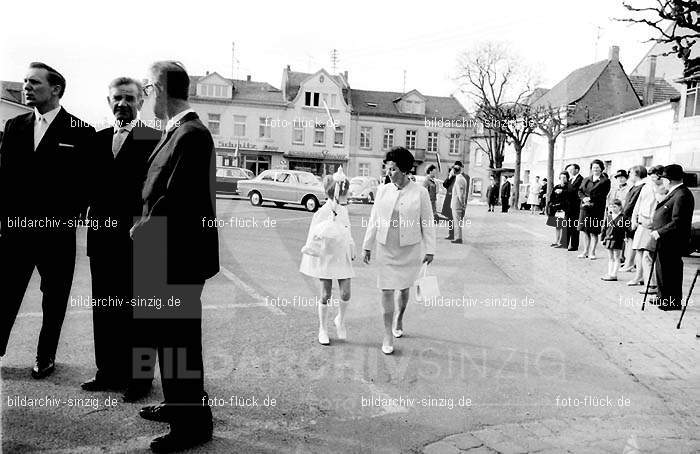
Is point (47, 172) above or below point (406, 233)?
above

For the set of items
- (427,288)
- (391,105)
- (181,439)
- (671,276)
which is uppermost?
(391,105)

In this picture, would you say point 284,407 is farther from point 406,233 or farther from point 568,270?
point 568,270

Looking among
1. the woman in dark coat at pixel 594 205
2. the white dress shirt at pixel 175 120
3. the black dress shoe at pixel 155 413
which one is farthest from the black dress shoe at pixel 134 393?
the woman in dark coat at pixel 594 205

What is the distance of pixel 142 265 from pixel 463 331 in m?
3.97

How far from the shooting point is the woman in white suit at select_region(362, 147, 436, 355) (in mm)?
5621

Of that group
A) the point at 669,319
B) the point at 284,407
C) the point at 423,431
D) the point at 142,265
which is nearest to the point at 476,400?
the point at 423,431

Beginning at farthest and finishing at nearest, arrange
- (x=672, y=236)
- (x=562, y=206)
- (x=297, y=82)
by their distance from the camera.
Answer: (x=297, y=82) → (x=562, y=206) → (x=672, y=236)

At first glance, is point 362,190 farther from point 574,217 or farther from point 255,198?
point 574,217

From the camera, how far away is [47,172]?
4.27 metres

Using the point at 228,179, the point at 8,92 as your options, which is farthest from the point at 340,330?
the point at 228,179

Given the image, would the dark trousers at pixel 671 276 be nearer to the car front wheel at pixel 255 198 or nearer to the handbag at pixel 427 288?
the handbag at pixel 427 288

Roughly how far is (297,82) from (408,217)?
165 feet

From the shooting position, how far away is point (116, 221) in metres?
4.14

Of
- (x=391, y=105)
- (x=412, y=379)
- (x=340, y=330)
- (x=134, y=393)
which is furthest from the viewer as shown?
(x=391, y=105)
